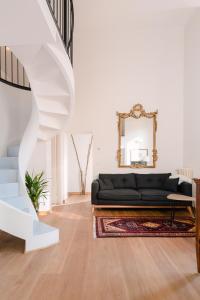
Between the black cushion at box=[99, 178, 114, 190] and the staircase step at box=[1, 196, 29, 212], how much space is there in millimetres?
2235

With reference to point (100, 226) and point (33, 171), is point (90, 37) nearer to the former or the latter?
point (33, 171)

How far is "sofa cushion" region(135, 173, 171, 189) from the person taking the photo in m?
5.79

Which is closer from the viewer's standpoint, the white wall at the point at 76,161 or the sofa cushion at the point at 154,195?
the sofa cushion at the point at 154,195

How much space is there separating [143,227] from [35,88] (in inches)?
114

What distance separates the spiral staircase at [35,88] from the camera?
6.70 feet

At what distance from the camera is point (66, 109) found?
161 inches

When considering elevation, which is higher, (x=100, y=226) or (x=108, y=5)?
(x=108, y=5)

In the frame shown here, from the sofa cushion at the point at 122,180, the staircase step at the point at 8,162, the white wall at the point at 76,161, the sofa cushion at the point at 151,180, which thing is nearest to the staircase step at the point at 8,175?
the staircase step at the point at 8,162

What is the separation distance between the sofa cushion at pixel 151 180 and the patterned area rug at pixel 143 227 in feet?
3.88

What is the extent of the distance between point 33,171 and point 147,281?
344 cm

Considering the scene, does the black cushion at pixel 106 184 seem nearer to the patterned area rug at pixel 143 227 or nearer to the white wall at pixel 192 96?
the patterned area rug at pixel 143 227

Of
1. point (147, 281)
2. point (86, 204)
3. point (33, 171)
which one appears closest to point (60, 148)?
point (33, 171)

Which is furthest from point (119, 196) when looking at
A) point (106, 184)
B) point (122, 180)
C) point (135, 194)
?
point (122, 180)

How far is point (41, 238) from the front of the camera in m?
3.12
